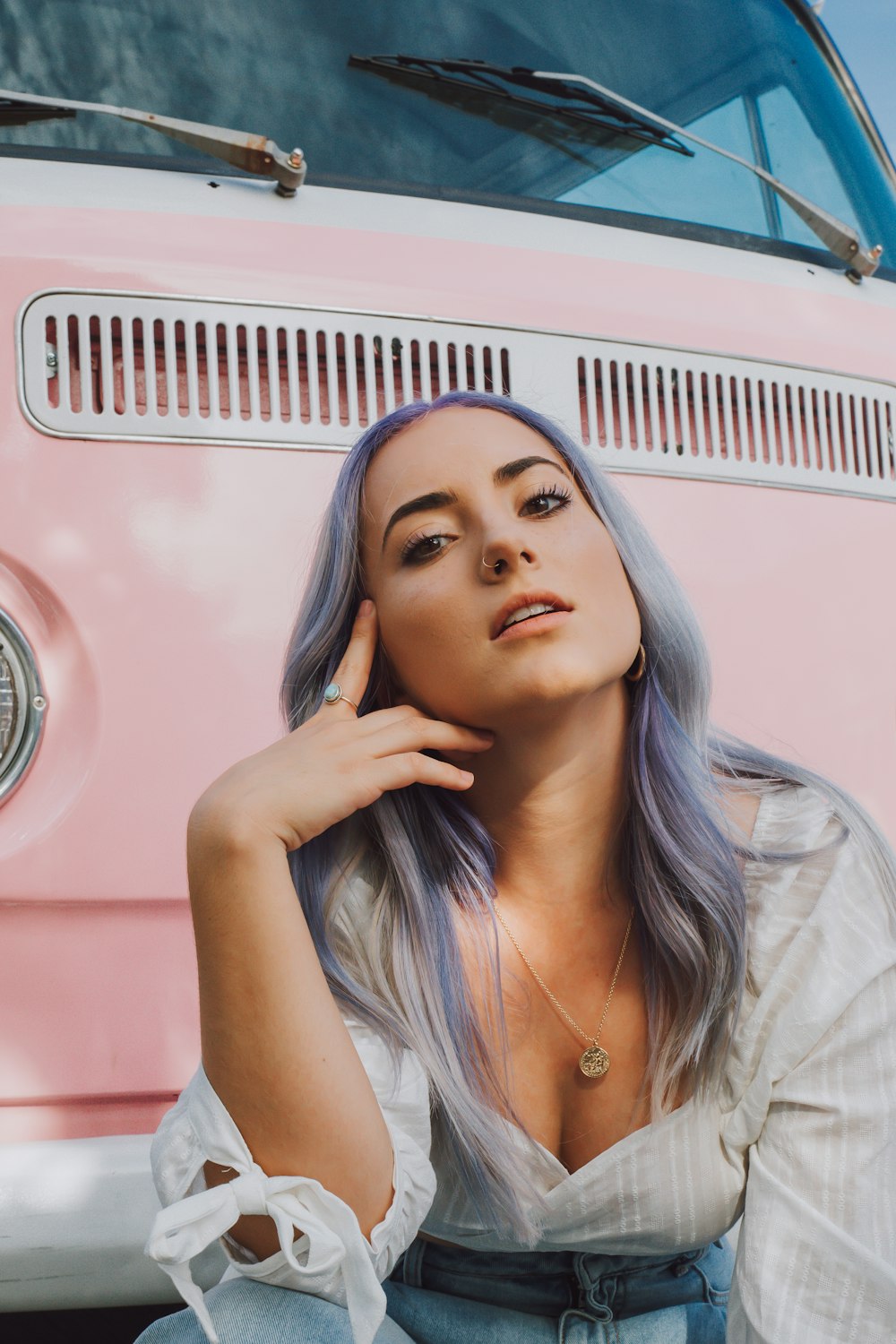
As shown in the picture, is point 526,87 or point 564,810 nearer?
point 564,810

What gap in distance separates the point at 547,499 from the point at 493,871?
17.6 inches

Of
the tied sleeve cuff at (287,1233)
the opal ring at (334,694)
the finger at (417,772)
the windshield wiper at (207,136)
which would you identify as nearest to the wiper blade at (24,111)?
the windshield wiper at (207,136)

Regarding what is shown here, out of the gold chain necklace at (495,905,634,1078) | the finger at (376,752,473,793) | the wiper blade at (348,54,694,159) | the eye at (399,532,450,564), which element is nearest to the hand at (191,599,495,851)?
the finger at (376,752,473,793)

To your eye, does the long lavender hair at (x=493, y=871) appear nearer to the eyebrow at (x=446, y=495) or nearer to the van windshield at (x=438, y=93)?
the eyebrow at (x=446, y=495)

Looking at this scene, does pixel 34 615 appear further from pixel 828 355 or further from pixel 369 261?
pixel 828 355

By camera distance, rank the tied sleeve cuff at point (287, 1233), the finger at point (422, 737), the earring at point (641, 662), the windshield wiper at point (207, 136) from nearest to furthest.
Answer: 1. the tied sleeve cuff at point (287, 1233)
2. the finger at point (422, 737)
3. the earring at point (641, 662)
4. the windshield wiper at point (207, 136)

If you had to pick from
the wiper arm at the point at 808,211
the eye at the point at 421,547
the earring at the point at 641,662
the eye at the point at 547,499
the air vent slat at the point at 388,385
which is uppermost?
the wiper arm at the point at 808,211

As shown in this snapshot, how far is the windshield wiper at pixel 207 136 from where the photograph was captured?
1729mm

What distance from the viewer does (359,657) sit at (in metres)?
1.47

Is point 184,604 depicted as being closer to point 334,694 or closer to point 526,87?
point 334,694

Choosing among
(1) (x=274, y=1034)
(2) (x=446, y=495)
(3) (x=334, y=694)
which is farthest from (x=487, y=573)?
(1) (x=274, y=1034)

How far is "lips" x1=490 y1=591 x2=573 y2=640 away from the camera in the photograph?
1288 millimetres

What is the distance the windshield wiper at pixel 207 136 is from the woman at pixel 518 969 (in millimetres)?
462

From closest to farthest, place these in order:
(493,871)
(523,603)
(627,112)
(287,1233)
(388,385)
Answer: (287,1233) → (523,603) → (493,871) → (388,385) → (627,112)
